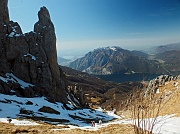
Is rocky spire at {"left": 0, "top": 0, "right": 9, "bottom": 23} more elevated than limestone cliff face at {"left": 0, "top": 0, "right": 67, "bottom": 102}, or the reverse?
rocky spire at {"left": 0, "top": 0, "right": 9, "bottom": 23}

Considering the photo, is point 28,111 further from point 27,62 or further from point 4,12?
point 4,12

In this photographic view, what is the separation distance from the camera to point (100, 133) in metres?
15.2

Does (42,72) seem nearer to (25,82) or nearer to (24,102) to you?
(25,82)

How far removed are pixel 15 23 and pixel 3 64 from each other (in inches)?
1103

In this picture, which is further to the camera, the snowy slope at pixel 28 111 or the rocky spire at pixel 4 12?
the rocky spire at pixel 4 12

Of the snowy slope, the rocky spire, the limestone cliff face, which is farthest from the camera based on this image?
the rocky spire

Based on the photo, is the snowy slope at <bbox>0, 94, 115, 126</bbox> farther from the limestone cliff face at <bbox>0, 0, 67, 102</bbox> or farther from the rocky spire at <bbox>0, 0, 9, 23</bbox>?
the rocky spire at <bbox>0, 0, 9, 23</bbox>

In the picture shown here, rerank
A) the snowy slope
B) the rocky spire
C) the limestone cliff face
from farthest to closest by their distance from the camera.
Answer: the rocky spire, the limestone cliff face, the snowy slope

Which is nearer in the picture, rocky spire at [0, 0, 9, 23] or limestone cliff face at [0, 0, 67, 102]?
limestone cliff face at [0, 0, 67, 102]

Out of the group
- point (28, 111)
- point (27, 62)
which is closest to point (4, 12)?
point (27, 62)

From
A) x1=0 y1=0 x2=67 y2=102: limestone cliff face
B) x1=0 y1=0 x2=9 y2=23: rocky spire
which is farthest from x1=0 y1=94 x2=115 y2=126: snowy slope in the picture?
x1=0 y1=0 x2=9 y2=23: rocky spire

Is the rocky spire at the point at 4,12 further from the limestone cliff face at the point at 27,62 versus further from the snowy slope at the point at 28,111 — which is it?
the snowy slope at the point at 28,111

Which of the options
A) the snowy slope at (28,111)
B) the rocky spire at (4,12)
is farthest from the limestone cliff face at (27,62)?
the snowy slope at (28,111)

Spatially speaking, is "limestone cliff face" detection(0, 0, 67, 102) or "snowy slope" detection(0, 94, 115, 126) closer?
"snowy slope" detection(0, 94, 115, 126)
